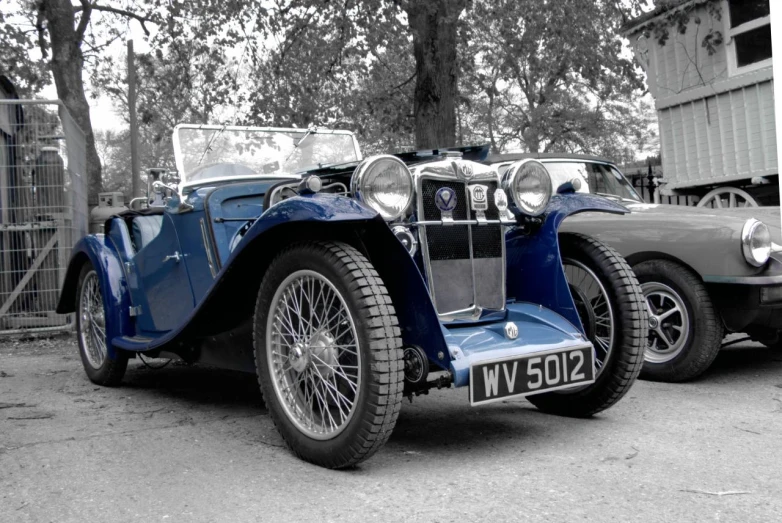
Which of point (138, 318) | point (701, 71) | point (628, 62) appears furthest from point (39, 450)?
point (628, 62)

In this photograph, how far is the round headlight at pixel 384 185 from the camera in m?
3.41

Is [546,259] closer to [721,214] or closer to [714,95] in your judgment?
[721,214]

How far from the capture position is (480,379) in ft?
10.6

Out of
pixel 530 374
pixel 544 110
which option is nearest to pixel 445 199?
pixel 530 374

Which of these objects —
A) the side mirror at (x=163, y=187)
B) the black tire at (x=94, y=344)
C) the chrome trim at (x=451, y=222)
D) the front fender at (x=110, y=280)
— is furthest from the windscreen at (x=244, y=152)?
the chrome trim at (x=451, y=222)

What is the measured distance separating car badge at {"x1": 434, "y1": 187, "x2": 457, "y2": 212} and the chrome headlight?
34 cm

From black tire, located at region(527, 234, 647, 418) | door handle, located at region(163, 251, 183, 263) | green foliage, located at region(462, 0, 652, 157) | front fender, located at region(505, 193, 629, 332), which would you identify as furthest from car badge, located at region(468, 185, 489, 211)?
green foliage, located at region(462, 0, 652, 157)

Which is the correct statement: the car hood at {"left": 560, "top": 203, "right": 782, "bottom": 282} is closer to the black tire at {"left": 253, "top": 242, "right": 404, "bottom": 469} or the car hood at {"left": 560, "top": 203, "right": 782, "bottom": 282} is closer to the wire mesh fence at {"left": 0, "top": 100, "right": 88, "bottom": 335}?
the black tire at {"left": 253, "top": 242, "right": 404, "bottom": 469}

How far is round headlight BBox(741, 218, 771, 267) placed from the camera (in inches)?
196

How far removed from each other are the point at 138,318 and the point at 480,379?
2.87 m

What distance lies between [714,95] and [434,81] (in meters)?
4.34

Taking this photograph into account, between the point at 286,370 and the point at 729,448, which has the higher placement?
the point at 286,370

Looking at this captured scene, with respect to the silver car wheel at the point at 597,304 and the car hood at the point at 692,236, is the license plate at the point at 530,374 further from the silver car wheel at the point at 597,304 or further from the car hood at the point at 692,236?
the car hood at the point at 692,236

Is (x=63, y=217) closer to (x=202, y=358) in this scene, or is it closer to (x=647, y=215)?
(x=202, y=358)
